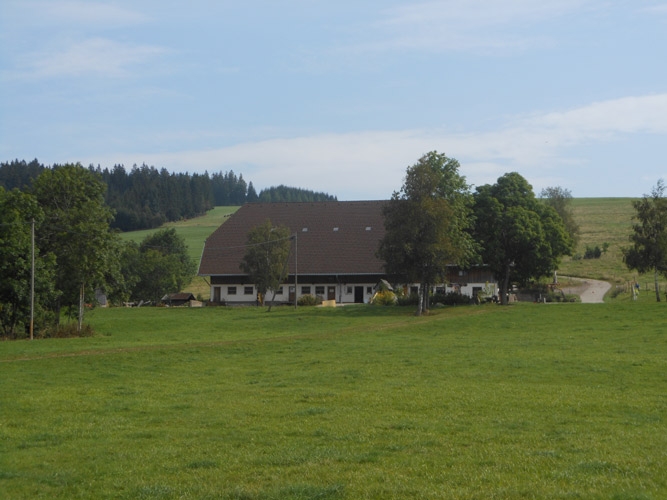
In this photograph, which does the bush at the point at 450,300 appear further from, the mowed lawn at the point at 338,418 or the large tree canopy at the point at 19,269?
the large tree canopy at the point at 19,269

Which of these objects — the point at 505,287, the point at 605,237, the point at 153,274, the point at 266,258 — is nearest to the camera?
the point at 505,287

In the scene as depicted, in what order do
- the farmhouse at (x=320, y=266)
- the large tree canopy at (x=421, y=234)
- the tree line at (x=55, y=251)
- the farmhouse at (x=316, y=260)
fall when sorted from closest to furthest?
the tree line at (x=55, y=251), the large tree canopy at (x=421, y=234), the farmhouse at (x=320, y=266), the farmhouse at (x=316, y=260)

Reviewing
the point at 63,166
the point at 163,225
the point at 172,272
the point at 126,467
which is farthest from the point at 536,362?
the point at 163,225

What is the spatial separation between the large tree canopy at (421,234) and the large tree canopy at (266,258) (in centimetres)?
1119

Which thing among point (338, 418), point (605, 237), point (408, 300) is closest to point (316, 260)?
point (408, 300)

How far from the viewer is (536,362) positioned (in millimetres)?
27594

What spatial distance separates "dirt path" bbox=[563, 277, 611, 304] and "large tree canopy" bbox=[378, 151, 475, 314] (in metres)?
19.6

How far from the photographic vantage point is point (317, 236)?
281ft

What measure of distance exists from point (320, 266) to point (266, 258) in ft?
51.8

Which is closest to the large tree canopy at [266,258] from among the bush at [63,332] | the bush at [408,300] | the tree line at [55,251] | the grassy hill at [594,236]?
the bush at [408,300]

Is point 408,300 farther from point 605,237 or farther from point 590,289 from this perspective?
point 605,237

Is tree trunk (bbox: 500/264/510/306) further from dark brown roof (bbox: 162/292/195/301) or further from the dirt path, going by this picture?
dark brown roof (bbox: 162/292/195/301)

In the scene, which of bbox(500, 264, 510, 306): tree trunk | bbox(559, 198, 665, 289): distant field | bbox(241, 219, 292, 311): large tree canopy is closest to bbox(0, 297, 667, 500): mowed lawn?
bbox(500, 264, 510, 306): tree trunk

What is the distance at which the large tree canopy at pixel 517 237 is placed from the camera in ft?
204
